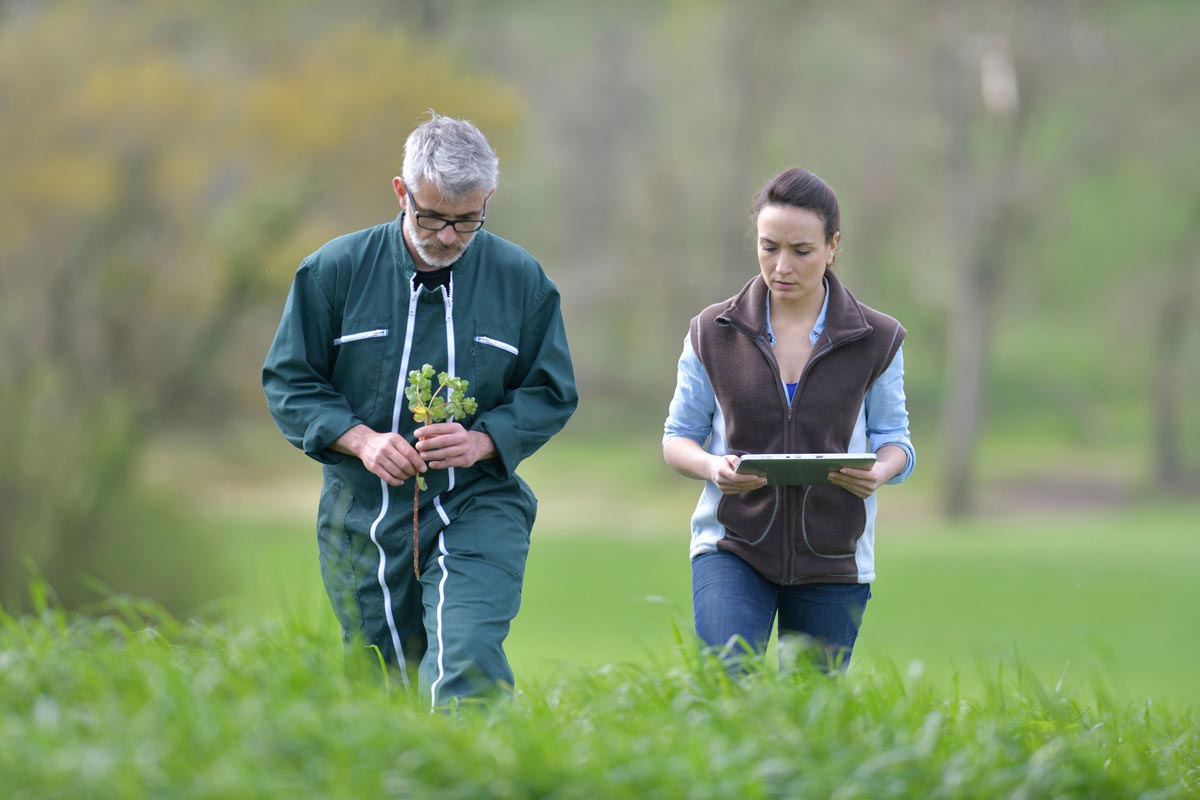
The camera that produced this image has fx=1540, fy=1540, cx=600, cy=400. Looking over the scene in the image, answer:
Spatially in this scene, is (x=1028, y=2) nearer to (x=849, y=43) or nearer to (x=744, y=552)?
(x=849, y=43)

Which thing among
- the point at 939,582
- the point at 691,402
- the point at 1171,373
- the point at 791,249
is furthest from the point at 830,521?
the point at 1171,373

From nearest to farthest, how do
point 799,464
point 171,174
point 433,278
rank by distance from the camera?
point 799,464 → point 433,278 → point 171,174

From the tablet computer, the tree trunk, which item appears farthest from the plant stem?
the tree trunk

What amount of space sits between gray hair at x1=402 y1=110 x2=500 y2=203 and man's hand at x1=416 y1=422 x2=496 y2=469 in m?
0.69

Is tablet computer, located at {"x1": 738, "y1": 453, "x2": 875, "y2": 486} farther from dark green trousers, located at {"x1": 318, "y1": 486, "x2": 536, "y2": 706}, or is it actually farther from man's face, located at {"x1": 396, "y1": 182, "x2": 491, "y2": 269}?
man's face, located at {"x1": 396, "y1": 182, "x2": 491, "y2": 269}

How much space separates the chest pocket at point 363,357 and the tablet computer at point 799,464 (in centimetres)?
122

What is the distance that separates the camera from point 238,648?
3863mm

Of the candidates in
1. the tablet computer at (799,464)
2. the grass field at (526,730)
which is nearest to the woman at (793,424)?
the tablet computer at (799,464)

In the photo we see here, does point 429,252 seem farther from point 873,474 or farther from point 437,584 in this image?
point 873,474

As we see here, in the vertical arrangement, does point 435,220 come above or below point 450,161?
below

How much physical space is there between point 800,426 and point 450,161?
1320 millimetres

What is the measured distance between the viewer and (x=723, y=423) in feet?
15.8

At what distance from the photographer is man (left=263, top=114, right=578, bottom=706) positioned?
468cm

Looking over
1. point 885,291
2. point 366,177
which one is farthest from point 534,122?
point 366,177
